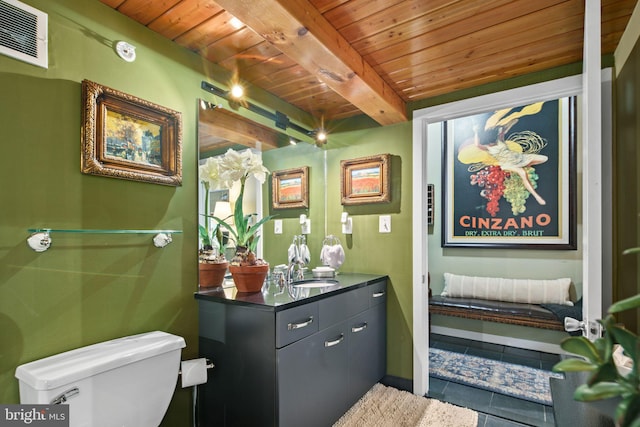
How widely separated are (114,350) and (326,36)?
1.61m

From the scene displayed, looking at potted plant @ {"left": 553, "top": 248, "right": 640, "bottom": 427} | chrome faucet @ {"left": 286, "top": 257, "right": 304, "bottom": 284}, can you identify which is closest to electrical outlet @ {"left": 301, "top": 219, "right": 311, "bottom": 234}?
chrome faucet @ {"left": 286, "top": 257, "right": 304, "bottom": 284}

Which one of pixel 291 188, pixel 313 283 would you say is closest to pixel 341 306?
pixel 313 283

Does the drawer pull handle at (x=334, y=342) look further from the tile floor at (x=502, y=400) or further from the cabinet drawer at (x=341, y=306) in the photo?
the tile floor at (x=502, y=400)

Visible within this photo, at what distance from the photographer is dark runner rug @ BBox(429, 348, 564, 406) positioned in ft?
7.94

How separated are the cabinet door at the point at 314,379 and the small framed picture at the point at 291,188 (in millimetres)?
981

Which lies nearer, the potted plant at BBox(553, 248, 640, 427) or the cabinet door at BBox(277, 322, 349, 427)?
Result: the potted plant at BBox(553, 248, 640, 427)

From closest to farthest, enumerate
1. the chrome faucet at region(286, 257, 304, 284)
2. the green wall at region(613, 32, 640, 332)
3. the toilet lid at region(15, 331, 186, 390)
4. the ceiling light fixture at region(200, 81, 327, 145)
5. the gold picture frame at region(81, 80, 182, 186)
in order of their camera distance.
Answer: the toilet lid at region(15, 331, 186, 390) < the gold picture frame at region(81, 80, 182, 186) < the green wall at region(613, 32, 640, 332) < the ceiling light fixture at region(200, 81, 327, 145) < the chrome faucet at region(286, 257, 304, 284)

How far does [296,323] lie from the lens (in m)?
1.64

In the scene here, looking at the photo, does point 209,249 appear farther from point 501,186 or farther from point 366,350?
point 501,186

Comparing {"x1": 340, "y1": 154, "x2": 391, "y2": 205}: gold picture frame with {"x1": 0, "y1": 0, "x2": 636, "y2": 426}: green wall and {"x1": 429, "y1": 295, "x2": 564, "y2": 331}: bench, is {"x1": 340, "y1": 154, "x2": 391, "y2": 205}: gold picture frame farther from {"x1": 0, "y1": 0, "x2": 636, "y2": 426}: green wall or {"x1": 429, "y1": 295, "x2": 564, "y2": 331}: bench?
{"x1": 429, "y1": 295, "x2": 564, "y2": 331}: bench

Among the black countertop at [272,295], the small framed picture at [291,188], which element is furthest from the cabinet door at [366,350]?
the small framed picture at [291,188]

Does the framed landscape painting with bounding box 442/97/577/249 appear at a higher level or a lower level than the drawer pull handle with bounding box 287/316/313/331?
higher

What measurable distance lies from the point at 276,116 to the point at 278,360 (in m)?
1.63

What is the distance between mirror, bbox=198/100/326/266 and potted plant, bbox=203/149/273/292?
6 centimetres
